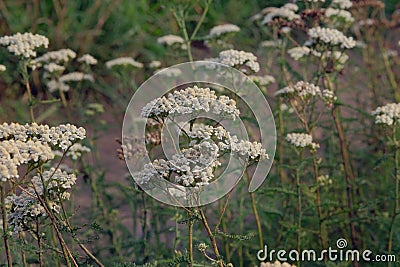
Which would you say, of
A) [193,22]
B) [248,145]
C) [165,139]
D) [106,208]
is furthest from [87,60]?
[193,22]

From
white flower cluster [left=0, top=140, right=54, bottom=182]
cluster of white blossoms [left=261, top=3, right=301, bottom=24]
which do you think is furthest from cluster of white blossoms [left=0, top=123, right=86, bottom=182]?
cluster of white blossoms [left=261, top=3, right=301, bottom=24]

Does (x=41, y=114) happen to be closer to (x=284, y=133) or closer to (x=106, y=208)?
(x=106, y=208)

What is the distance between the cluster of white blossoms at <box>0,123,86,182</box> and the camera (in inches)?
51.7

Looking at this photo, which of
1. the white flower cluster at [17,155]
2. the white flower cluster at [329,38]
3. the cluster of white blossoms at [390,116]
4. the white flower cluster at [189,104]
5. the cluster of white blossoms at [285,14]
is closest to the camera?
the white flower cluster at [17,155]

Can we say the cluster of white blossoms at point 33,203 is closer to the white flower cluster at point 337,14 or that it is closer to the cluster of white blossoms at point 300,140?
the cluster of white blossoms at point 300,140

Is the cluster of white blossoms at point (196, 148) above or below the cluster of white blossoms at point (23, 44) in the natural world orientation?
below

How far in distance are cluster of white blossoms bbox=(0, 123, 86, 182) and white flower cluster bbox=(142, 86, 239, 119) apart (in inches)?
7.6

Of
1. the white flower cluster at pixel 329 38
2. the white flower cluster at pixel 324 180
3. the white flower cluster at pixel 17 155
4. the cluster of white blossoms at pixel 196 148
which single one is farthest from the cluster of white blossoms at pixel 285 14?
the white flower cluster at pixel 17 155

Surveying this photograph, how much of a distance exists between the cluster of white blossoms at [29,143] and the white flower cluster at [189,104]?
19 centimetres

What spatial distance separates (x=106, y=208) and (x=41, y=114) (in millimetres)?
1888

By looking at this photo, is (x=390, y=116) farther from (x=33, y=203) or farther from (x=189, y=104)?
(x=33, y=203)

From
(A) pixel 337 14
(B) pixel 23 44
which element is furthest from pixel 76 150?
(A) pixel 337 14

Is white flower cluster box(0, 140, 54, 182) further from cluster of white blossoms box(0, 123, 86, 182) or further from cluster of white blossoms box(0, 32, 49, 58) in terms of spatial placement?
cluster of white blossoms box(0, 32, 49, 58)

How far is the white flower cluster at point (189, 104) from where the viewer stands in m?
1.53
